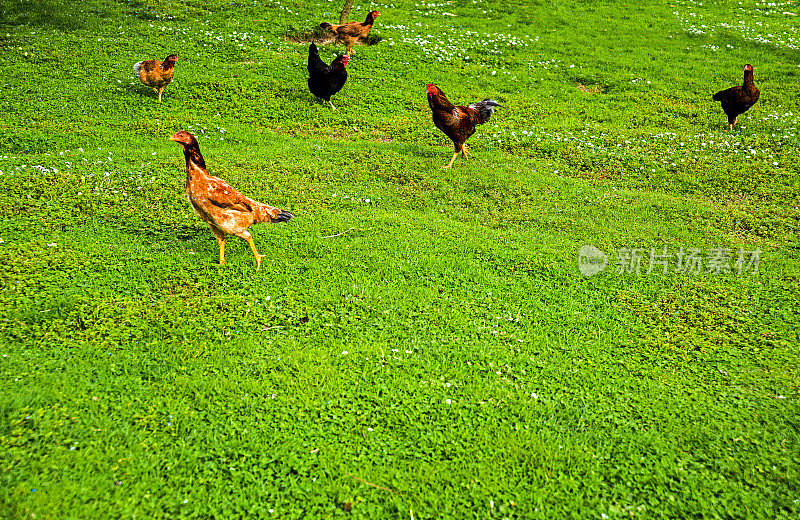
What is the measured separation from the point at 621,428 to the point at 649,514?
1007mm

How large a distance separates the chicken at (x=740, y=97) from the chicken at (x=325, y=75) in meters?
11.2

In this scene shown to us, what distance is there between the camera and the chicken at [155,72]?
46.8 feet

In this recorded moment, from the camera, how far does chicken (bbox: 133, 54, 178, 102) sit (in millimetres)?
14266

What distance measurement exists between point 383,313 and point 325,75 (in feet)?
34.1

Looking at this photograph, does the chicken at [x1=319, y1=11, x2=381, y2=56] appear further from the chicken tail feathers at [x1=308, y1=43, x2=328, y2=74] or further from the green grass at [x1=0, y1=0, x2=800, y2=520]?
the chicken tail feathers at [x1=308, y1=43, x2=328, y2=74]

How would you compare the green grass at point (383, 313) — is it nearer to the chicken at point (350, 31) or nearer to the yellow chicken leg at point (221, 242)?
the yellow chicken leg at point (221, 242)

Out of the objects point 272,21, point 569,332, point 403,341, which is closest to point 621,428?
point 569,332

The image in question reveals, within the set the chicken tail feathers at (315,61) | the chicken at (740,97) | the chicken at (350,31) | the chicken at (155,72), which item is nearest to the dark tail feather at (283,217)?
the chicken tail feathers at (315,61)

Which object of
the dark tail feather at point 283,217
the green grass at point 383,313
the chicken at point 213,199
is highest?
the chicken at point 213,199

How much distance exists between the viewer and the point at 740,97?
47.9 feet

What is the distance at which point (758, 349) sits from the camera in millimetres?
6641

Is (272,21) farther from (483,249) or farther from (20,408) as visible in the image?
(20,408)

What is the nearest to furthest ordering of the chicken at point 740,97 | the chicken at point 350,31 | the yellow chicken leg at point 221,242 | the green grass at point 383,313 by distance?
the green grass at point 383,313, the yellow chicken leg at point 221,242, the chicken at point 740,97, the chicken at point 350,31

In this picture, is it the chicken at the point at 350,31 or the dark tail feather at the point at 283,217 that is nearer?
the dark tail feather at the point at 283,217
